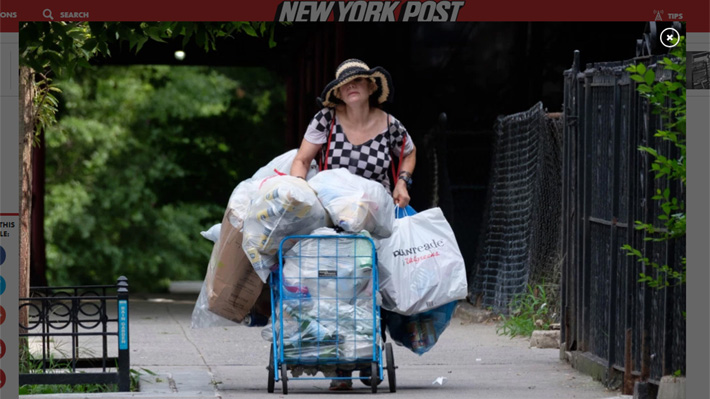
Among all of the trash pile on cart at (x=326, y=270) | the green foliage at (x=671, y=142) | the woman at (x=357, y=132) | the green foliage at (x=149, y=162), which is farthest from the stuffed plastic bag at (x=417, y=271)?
the green foliage at (x=149, y=162)

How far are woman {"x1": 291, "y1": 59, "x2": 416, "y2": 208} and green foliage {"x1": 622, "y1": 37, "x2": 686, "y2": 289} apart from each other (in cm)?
169

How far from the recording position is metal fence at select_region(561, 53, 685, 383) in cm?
689

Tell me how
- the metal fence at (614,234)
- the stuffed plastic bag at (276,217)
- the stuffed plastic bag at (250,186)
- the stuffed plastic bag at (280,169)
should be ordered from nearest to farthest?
the metal fence at (614,234) → the stuffed plastic bag at (276,217) → the stuffed plastic bag at (250,186) → the stuffed plastic bag at (280,169)

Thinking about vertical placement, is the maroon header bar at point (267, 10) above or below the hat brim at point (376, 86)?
above

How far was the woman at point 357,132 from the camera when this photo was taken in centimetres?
779

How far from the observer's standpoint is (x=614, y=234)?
25.4 ft

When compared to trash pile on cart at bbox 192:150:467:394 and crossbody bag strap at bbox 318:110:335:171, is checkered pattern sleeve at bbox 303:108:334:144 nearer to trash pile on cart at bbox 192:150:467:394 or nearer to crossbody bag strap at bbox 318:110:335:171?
crossbody bag strap at bbox 318:110:335:171

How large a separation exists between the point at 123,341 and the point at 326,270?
3.96 ft

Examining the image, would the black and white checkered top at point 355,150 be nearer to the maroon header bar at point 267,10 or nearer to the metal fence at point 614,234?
the metal fence at point 614,234

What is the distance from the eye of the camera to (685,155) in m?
6.07

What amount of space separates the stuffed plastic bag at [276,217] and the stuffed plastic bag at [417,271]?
0.48 metres

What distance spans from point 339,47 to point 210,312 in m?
8.13

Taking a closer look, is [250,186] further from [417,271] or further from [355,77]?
[417,271]

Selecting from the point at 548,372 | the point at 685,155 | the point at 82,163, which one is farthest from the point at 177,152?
the point at 685,155
